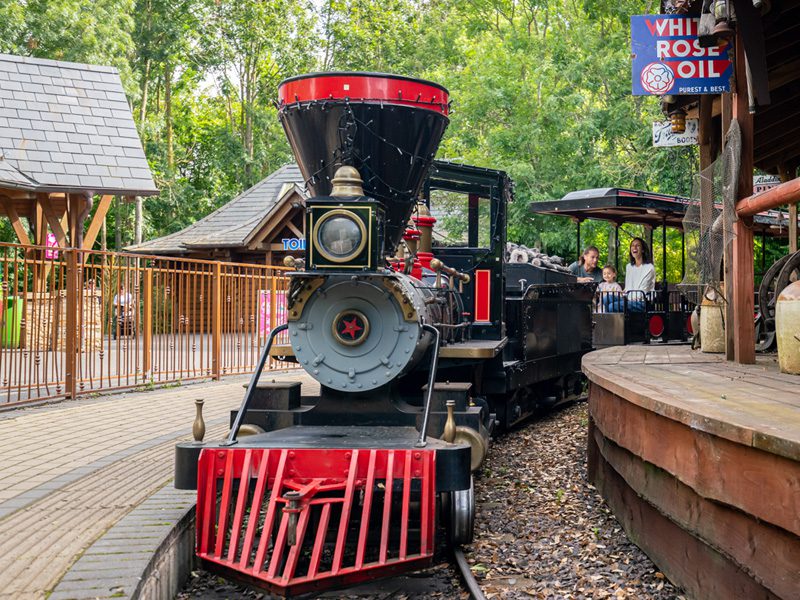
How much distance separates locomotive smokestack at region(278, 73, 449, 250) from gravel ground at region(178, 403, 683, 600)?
6.53 feet

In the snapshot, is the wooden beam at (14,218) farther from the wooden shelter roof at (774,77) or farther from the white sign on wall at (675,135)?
the wooden shelter roof at (774,77)

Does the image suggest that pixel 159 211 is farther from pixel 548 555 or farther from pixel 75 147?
pixel 548 555

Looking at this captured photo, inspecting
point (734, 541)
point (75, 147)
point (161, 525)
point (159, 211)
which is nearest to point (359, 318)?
point (161, 525)

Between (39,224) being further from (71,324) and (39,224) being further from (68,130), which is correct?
(71,324)

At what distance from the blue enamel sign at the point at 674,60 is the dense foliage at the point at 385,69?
8.25 m

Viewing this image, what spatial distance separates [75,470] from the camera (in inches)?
Result: 236

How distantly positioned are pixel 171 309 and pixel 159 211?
1025 inches

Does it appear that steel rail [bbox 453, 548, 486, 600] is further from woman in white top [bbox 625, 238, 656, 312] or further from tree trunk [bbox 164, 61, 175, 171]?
tree trunk [bbox 164, 61, 175, 171]

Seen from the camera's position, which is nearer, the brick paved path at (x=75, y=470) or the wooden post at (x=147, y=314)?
the brick paved path at (x=75, y=470)

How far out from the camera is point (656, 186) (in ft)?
70.9

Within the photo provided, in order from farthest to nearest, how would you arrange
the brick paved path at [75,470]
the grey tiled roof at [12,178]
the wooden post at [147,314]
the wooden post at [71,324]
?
the grey tiled roof at [12,178]
the wooden post at [147,314]
the wooden post at [71,324]
the brick paved path at [75,470]

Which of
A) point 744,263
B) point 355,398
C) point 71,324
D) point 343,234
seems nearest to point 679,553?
point 355,398

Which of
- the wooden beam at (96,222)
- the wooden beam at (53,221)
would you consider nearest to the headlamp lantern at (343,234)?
the wooden beam at (53,221)

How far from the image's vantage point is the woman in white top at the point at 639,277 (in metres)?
12.0
